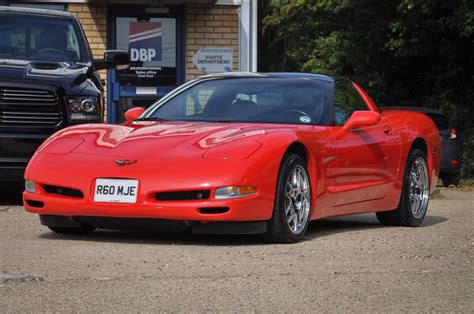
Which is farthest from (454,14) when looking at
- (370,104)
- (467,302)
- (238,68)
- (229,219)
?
(467,302)

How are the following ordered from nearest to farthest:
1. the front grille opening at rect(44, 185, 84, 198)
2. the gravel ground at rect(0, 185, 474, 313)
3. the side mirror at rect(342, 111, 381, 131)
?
the gravel ground at rect(0, 185, 474, 313) → the front grille opening at rect(44, 185, 84, 198) → the side mirror at rect(342, 111, 381, 131)

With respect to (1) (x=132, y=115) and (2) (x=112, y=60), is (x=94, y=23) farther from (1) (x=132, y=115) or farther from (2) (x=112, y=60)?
(1) (x=132, y=115)

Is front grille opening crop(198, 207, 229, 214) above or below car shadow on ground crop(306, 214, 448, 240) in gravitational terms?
above

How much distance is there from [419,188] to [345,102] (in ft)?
4.10

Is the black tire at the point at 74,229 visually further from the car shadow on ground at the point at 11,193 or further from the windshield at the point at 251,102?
the car shadow on ground at the point at 11,193

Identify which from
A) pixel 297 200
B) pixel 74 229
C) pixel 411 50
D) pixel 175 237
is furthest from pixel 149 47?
pixel 297 200

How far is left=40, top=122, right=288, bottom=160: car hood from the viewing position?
25.5ft

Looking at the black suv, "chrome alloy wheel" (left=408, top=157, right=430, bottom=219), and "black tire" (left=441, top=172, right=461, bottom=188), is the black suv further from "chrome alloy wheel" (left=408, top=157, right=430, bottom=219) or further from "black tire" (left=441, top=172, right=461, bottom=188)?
"black tire" (left=441, top=172, right=461, bottom=188)

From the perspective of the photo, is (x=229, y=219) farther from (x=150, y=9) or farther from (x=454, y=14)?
(x=454, y=14)

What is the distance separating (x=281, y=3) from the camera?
141 ft

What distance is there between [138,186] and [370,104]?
10.9 ft

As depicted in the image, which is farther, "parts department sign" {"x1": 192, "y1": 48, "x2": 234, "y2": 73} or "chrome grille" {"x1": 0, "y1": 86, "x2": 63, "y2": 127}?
"parts department sign" {"x1": 192, "y1": 48, "x2": 234, "y2": 73}

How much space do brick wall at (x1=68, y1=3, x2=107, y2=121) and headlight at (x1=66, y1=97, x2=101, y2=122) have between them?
733 centimetres

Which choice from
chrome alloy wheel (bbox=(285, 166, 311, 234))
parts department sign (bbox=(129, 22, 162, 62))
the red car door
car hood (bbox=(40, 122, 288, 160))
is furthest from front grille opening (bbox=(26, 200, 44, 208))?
parts department sign (bbox=(129, 22, 162, 62))
